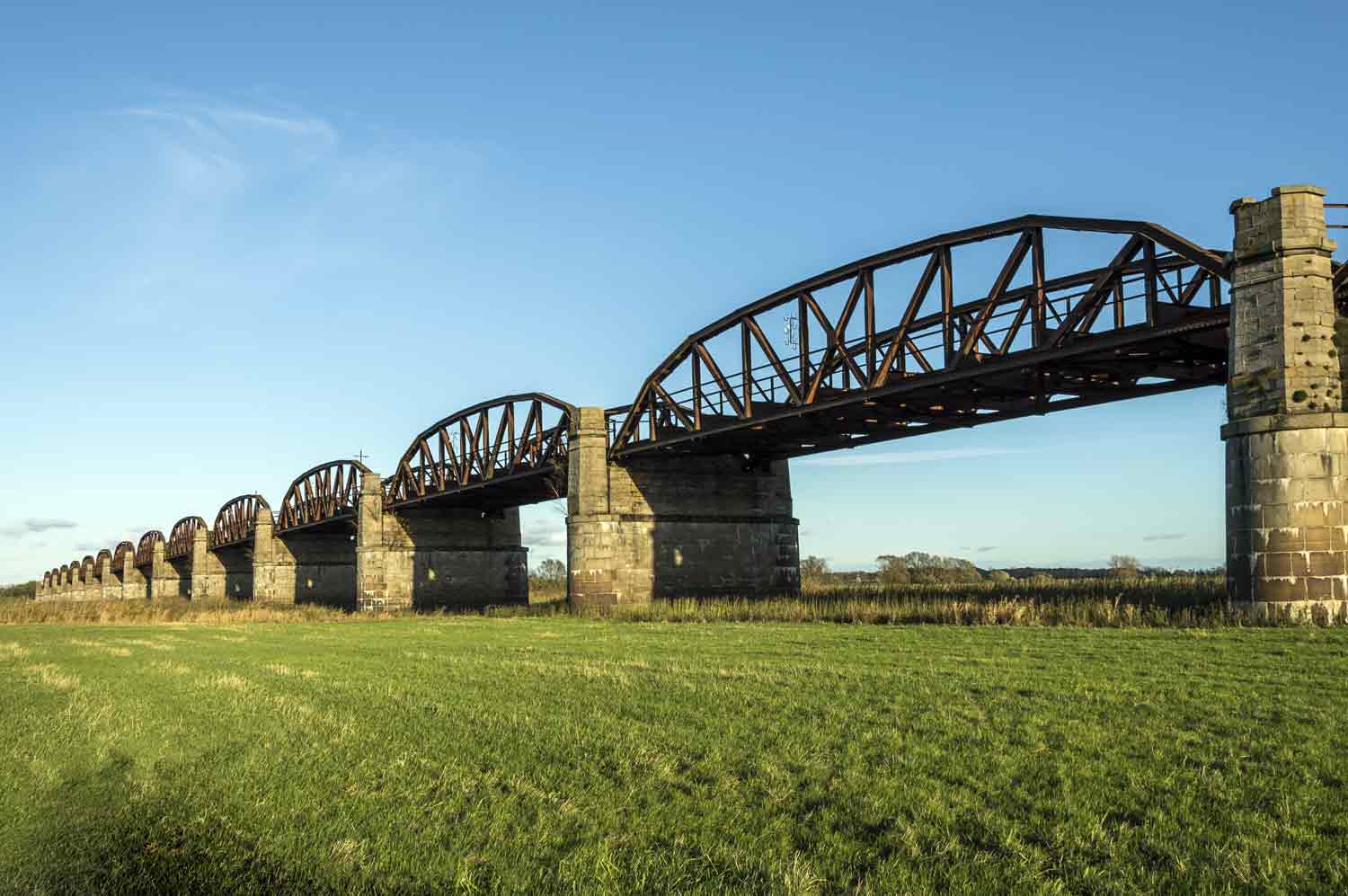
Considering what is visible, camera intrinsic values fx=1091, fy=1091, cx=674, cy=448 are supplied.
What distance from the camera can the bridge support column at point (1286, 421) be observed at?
19906mm

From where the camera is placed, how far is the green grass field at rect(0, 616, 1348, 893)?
637cm

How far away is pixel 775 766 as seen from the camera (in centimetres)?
870

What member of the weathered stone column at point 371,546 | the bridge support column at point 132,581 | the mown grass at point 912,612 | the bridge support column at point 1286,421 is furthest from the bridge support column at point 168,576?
the bridge support column at point 1286,421

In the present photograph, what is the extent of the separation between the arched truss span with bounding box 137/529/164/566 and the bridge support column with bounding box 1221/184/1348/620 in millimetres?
114913

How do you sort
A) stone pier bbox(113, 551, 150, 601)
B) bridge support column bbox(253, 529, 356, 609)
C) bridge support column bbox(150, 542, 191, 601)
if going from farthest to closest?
stone pier bbox(113, 551, 150, 601)
bridge support column bbox(150, 542, 191, 601)
bridge support column bbox(253, 529, 356, 609)

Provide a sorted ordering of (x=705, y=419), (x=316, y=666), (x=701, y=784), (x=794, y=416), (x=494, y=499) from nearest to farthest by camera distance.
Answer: (x=701, y=784), (x=316, y=666), (x=794, y=416), (x=705, y=419), (x=494, y=499)

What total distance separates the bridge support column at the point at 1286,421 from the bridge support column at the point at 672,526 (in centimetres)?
2161

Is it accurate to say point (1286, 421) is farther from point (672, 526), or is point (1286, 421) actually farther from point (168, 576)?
point (168, 576)

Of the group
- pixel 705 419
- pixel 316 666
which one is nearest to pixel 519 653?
pixel 316 666

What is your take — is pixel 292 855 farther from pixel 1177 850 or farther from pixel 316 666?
pixel 316 666

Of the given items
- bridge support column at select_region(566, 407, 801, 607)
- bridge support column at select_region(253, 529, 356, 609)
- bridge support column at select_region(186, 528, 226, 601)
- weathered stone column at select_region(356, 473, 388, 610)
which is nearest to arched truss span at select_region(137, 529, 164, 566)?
bridge support column at select_region(186, 528, 226, 601)

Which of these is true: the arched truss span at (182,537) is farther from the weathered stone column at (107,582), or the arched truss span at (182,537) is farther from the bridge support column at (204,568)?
the weathered stone column at (107,582)

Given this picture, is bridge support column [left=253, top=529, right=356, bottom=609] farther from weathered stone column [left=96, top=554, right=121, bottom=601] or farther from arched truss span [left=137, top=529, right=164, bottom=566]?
weathered stone column [left=96, top=554, right=121, bottom=601]

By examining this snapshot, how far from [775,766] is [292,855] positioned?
12.2ft
